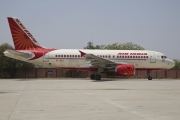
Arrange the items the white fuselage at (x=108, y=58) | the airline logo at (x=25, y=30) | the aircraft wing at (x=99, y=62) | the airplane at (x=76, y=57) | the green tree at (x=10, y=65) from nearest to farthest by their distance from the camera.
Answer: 1. the aircraft wing at (x=99, y=62)
2. the airplane at (x=76, y=57)
3. the airline logo at (x=25, y=30)
4. the white fuselage at (x=108, y=58)
5. the green tree at (x=10, y=65)

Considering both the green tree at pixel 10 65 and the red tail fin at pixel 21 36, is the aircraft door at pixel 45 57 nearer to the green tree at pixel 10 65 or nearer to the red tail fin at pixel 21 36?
the red tail fin at pixel 21 36

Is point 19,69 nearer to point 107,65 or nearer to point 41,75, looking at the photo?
point 41,75

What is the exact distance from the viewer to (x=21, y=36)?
28.7 m

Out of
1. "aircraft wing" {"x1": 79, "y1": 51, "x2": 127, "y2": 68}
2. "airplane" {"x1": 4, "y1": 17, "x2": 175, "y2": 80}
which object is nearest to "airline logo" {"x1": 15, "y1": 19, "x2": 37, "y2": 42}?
"airplane" {"x1": 4, "y1": 17, "x2": 175, "y2": 80}

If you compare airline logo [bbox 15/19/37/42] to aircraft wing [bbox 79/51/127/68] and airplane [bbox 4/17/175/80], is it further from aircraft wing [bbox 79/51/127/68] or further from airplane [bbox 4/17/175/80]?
aircraft wing [bbox 79/51/127/68]

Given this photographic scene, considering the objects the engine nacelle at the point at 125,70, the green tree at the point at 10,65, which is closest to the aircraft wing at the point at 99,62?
the engine nacelle at the point at 125,70

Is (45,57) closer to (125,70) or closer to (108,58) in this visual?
(108,58)

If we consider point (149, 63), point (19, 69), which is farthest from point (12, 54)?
point (149, 63)

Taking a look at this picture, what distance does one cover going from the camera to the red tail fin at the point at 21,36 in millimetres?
28266

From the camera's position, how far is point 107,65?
28.2 metres

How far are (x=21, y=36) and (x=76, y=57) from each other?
6246 mm

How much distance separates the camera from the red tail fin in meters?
28.3
